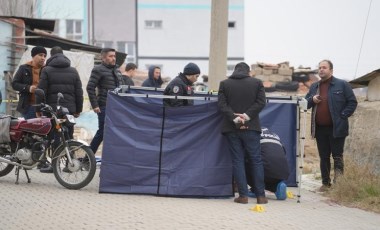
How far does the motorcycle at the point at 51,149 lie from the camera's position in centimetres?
931

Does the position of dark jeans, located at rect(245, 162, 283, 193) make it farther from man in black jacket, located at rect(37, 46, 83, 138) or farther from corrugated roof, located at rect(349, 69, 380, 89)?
corrugated roof, located at rect(349, 69, 380, 89)

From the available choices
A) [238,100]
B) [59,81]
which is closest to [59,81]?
[59,81]

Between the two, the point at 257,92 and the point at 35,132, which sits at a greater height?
the point at 257,92

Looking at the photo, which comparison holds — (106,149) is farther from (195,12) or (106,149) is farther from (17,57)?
(195,12)

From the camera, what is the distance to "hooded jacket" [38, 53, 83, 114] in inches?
403

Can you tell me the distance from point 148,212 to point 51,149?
94.0 inches

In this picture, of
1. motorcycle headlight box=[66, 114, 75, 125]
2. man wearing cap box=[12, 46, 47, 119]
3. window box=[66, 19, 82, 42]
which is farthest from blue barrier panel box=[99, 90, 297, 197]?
window box=[66, 19, 82, 42]

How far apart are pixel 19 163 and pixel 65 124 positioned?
0.81 metres

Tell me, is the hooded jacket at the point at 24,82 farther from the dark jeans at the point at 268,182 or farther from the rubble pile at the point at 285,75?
the rubble pile at the point at 285,75

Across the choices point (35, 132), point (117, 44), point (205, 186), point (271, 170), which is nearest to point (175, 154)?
point (205, 186)

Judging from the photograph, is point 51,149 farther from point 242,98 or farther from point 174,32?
point 174,32

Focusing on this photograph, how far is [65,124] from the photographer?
970cm

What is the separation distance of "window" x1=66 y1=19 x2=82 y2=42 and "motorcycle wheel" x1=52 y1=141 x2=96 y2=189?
39.5m

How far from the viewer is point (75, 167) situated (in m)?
Answer: 9.32
